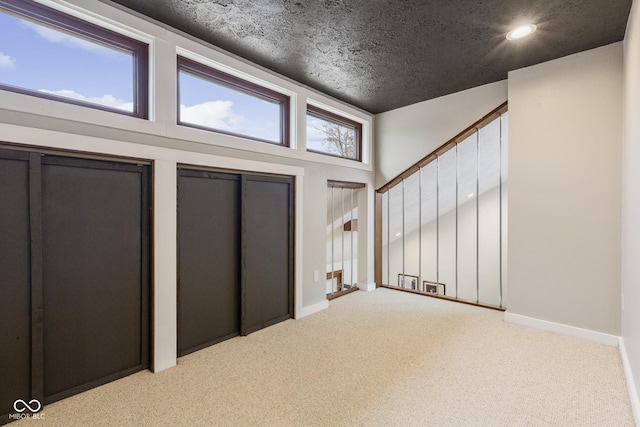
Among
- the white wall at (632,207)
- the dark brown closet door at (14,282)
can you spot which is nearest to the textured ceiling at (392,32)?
the white wall at (632,207)

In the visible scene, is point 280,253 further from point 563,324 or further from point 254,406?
point 563,324

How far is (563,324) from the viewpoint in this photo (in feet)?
9.14

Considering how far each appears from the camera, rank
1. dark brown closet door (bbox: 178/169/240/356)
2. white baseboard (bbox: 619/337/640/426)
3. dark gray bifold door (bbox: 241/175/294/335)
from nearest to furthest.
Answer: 1. white baseboard (bbox: 619/337/640/426)
2. dark brown closet door (bbox: 178/169/240/356)
3. dark gray bifold door (bbox: 241/175/294/335)

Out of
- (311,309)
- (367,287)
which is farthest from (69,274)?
(367,287)

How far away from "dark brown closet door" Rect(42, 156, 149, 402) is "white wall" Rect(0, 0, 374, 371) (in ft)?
0.40

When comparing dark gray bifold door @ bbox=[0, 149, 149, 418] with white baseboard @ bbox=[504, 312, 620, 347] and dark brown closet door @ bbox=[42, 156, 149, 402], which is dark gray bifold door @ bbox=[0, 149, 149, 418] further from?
white baseboard @ bbox=[504, 312, 620, 347]

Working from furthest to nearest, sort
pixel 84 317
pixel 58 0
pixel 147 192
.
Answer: pixel 147 192 → pixel 84 317 → pixel 58 0

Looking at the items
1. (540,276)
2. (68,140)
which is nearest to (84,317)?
(68,140)

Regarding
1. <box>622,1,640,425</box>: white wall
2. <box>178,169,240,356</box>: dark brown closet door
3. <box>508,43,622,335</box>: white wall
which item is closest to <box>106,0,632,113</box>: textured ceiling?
<box>508,43,622,335</box>: white wall

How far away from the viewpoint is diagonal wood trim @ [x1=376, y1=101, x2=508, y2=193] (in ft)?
11.0

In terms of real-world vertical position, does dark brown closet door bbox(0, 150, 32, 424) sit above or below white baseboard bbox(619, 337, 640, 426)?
above

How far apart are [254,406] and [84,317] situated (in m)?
1.24

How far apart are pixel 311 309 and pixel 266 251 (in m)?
0.91

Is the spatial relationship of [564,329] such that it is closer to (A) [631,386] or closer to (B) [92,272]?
(A) [631,386]
